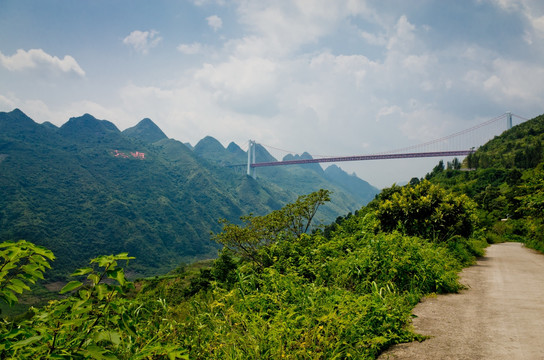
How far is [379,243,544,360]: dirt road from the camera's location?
2.75 meters

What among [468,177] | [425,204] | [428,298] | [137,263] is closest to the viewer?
[428,298]

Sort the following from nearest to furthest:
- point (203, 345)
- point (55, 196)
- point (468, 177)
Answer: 1. point (203, 345)
2. point (468, 177)
3. point (55, 196)

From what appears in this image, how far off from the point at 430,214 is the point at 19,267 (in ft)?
29.2

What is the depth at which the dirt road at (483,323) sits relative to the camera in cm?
275

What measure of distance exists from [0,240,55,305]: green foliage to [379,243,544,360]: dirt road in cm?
272

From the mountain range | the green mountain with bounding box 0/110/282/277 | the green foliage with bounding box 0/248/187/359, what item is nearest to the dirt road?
the green foliage with bounding box 0/248/187/359

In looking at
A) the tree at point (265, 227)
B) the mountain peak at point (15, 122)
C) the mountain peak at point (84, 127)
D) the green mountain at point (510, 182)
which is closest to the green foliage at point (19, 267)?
the tree at point (265, 227)

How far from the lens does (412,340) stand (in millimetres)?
3055

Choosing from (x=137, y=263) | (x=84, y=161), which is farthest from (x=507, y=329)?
(x=84, y=161)

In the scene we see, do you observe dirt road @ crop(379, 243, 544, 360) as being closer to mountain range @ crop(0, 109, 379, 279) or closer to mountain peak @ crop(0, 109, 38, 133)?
mountain range @ crop(0, 109, 379, 279)

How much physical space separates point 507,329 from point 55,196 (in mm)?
123725

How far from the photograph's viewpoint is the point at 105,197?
378 feet

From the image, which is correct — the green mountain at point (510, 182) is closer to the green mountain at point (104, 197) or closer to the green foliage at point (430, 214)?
the green foliage at point (430, 214)

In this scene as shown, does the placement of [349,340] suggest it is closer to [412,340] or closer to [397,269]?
[412,340]
